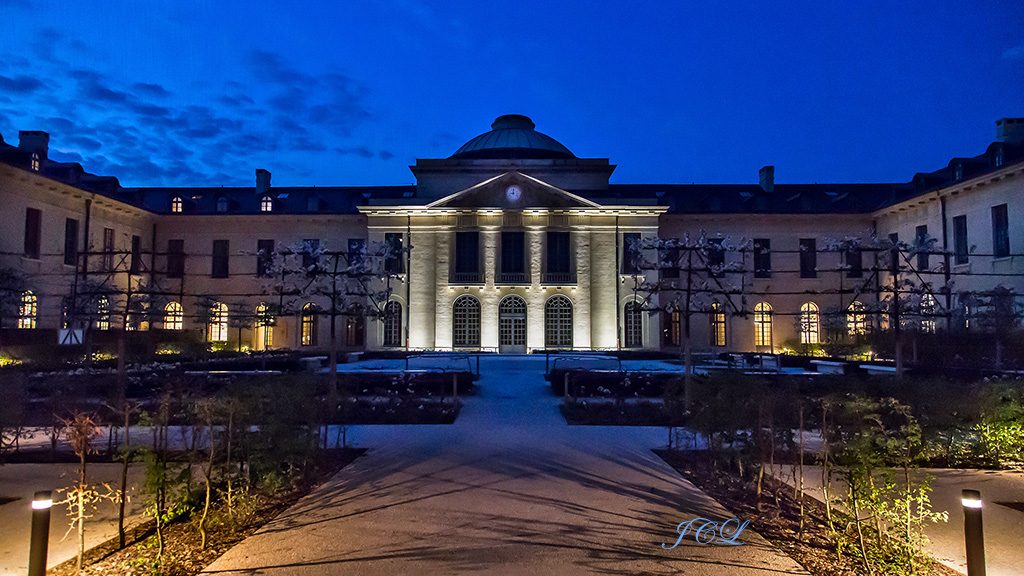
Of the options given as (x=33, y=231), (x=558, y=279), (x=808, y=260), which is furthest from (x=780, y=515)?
(x=808, y=260)

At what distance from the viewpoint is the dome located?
44.3 metres

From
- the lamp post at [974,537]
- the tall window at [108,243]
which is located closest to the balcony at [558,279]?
the tall window at [108,243]

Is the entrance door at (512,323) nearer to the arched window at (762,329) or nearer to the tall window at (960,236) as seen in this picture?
the arched window at (762,329)

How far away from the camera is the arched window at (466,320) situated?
38344mm

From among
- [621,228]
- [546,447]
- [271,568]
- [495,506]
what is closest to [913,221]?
[621,228]

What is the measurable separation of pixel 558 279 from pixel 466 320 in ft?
21.3

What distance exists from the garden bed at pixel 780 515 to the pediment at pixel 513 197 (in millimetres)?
29208

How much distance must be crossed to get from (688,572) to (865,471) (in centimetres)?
200

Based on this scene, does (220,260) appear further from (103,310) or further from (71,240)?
(103,310)

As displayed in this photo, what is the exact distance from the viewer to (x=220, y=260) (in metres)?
41.5

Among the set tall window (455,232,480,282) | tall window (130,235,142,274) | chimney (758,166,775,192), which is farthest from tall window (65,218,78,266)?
chimney (758,166,775,192)

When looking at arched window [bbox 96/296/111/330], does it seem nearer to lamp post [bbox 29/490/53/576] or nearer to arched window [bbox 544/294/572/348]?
arched window [bbox 544/294/572/348]

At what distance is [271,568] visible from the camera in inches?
210

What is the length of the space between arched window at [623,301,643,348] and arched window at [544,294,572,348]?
3540 millimetres
